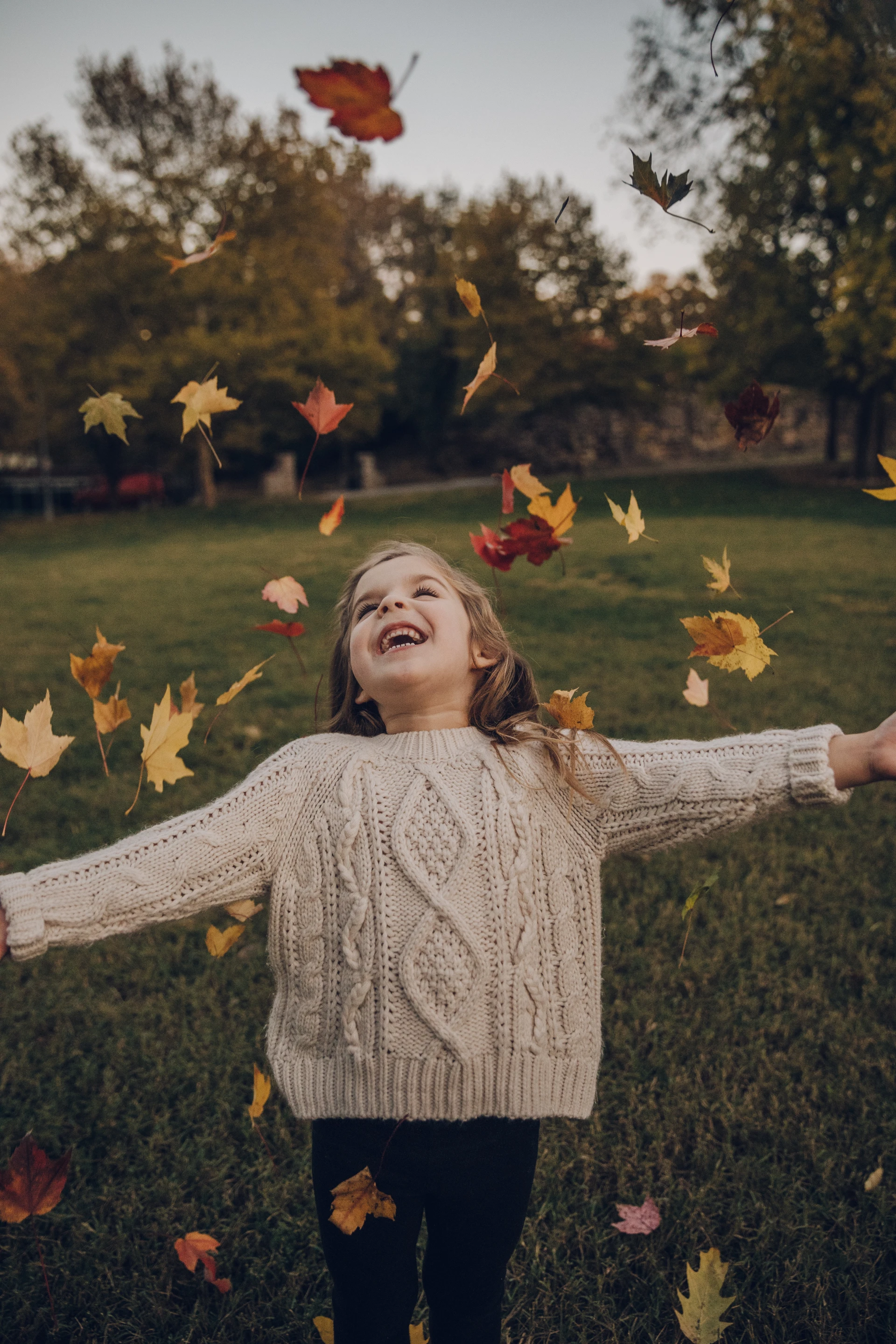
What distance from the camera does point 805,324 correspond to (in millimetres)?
19750

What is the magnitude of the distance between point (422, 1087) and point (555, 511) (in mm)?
997

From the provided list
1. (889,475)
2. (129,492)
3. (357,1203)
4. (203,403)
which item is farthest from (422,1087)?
(129,492)

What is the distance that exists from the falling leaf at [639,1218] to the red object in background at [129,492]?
26282 mm

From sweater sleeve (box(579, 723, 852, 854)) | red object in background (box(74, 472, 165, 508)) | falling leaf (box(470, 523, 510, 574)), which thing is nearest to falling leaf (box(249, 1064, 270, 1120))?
sweater sleeve (box(579, 723, 852, 854))

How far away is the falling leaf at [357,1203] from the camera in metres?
1.48

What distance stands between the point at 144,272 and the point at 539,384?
30.8 feet

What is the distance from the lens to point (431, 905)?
147cm

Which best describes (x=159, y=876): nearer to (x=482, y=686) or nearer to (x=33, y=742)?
(x=33, y=742)

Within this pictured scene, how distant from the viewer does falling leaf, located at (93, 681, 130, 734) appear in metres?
1.71

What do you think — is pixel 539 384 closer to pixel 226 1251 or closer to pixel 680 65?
pixel 680 65

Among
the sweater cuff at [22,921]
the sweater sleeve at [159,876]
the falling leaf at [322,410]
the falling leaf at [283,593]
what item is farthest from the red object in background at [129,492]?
the sweater cuff at [22,921]

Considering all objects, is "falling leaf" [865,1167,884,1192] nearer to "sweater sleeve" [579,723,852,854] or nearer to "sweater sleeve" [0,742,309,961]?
"sweater sleeve" [579,723,852,854]

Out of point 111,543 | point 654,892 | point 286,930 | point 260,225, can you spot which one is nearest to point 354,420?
point 260,225

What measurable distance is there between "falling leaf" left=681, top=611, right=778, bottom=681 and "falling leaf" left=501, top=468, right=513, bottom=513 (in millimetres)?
402
